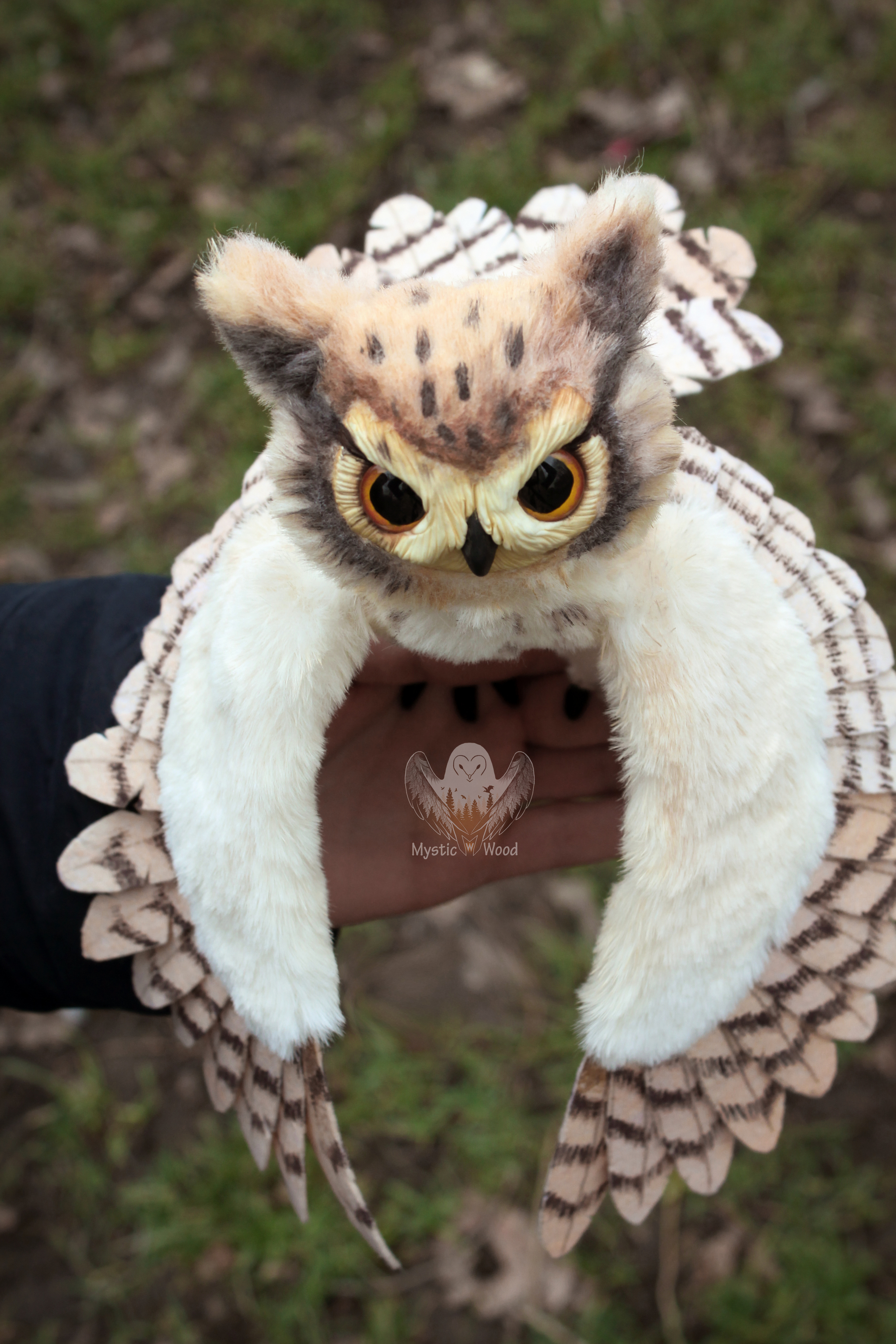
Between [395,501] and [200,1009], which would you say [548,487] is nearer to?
[395,501]

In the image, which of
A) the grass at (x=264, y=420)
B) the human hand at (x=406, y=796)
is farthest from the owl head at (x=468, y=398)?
the grass at (x=264, y=420)

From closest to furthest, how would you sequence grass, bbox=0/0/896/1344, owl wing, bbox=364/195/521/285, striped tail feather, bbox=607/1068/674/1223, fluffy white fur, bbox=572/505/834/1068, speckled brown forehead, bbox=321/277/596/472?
speckled brown forehead, bbox=321/277/596/472 → fluffy white fur, bbox=572/505/834/1068 → striped tail feather, bbox=607/1068/674/1223 → owl wing, bbox=364/195/521/285 → grass, bbox=0/0/896/1344

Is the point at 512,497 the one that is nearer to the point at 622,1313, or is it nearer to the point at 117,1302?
the point at 622,1313

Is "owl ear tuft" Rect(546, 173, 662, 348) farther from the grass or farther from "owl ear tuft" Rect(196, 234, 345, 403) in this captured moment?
the grass

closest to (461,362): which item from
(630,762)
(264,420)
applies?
(630,762)

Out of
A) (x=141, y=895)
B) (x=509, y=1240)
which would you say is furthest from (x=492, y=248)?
(x=509, y=1240)

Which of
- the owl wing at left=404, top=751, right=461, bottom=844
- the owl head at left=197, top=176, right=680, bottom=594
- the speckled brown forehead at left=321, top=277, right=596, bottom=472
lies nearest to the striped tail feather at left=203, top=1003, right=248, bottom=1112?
the owl wing at left=404, top=751, right=461, bottom=844
